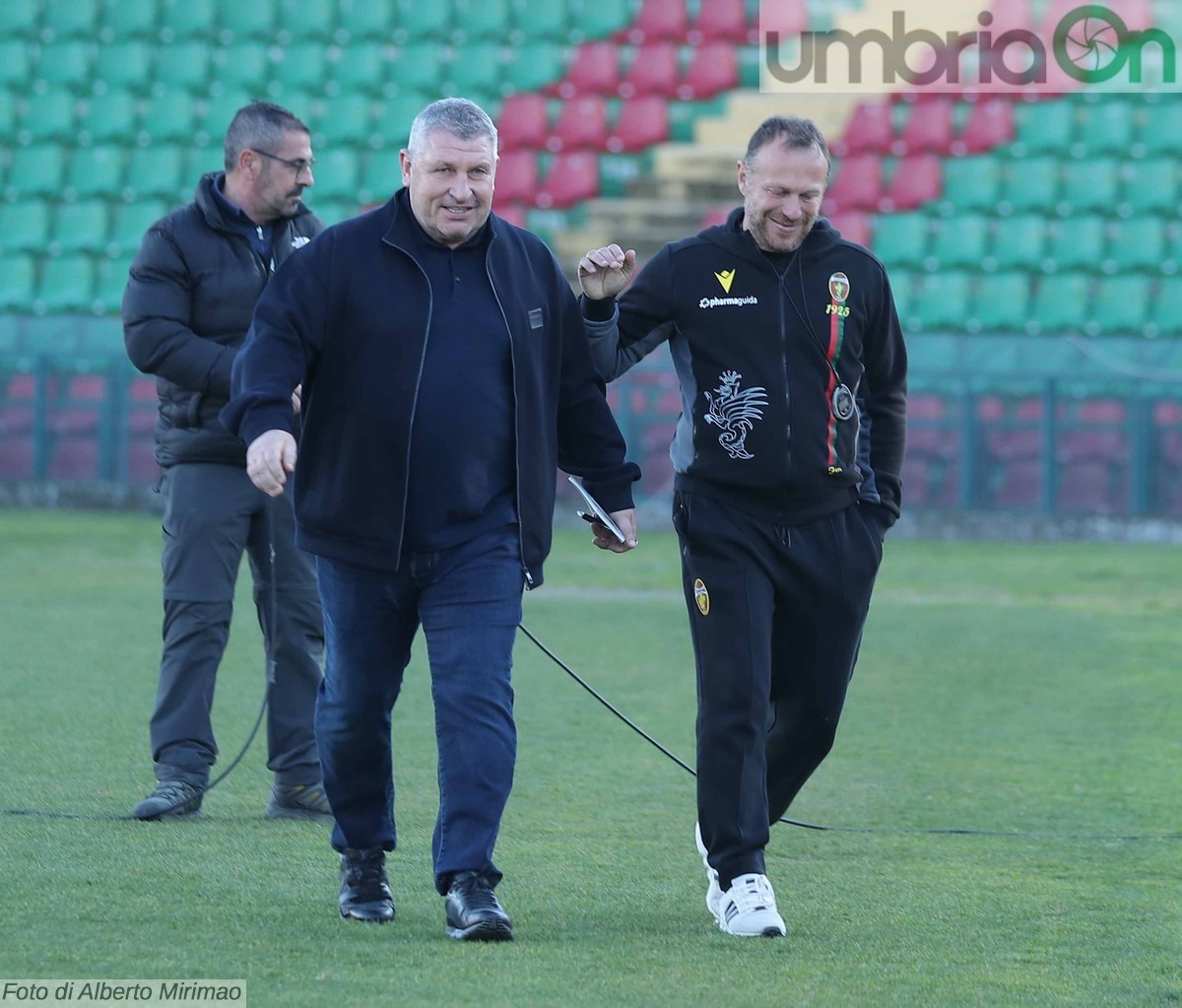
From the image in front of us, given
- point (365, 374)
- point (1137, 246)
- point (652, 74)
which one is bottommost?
point (365, 374)

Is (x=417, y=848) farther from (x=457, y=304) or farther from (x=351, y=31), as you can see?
(x=351, y=31)

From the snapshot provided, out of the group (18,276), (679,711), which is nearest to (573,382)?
(679,711)

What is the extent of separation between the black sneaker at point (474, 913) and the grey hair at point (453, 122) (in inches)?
58.5

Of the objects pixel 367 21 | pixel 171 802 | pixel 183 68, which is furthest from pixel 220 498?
pixel 367 21

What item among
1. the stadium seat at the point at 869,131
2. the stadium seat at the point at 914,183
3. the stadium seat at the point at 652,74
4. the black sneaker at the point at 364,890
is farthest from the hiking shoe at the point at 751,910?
the stadium seat at the point at 652,74

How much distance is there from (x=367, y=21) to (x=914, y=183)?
220 inches

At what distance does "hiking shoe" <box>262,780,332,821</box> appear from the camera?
A: 5496 millimetres

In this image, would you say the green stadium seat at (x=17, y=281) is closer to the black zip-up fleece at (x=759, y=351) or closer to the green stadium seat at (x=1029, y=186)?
the green stadium seat at (x=1029, y=186)

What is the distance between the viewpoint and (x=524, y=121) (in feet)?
61.4

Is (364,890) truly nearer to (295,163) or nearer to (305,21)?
(295,163)

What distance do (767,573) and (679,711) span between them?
348cm

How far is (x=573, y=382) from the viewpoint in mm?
4328

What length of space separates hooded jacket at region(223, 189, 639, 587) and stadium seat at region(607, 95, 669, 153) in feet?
49.0

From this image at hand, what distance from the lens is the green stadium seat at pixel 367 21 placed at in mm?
19328
